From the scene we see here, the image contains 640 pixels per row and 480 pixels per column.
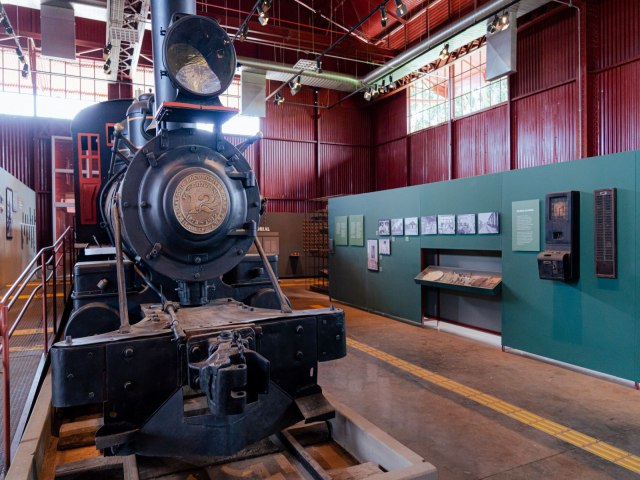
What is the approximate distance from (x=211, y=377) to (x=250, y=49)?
1472 centimetres

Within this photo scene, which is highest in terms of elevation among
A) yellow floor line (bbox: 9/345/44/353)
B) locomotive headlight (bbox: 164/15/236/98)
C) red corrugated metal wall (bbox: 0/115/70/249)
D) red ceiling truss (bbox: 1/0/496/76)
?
red ceiling truss (bbox: 1/0/496/76)

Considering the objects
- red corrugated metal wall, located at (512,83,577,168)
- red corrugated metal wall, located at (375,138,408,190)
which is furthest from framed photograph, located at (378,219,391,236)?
red corrugated metal wall, located at (375,138,408,190)

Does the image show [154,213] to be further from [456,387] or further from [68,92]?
[68,92]

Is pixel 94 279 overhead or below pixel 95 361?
overhead

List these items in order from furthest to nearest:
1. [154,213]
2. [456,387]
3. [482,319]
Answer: [482,319] → [456,387] → [154,213]

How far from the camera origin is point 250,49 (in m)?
14.9

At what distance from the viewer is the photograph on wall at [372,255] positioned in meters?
8.21

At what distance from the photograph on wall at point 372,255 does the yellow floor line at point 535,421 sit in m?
3.02

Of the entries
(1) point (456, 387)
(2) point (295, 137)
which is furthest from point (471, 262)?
(2) point (295, 137)

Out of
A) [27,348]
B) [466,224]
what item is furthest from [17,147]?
[466,224]

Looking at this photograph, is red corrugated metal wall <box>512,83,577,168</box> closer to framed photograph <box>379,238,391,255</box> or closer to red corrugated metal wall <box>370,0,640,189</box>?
red corrugated metal wall <box>370,0,640,189</box>

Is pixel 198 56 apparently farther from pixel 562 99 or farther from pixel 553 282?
pixel 562 99

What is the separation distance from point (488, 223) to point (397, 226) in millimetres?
2002

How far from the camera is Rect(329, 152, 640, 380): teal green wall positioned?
4.32 metres
